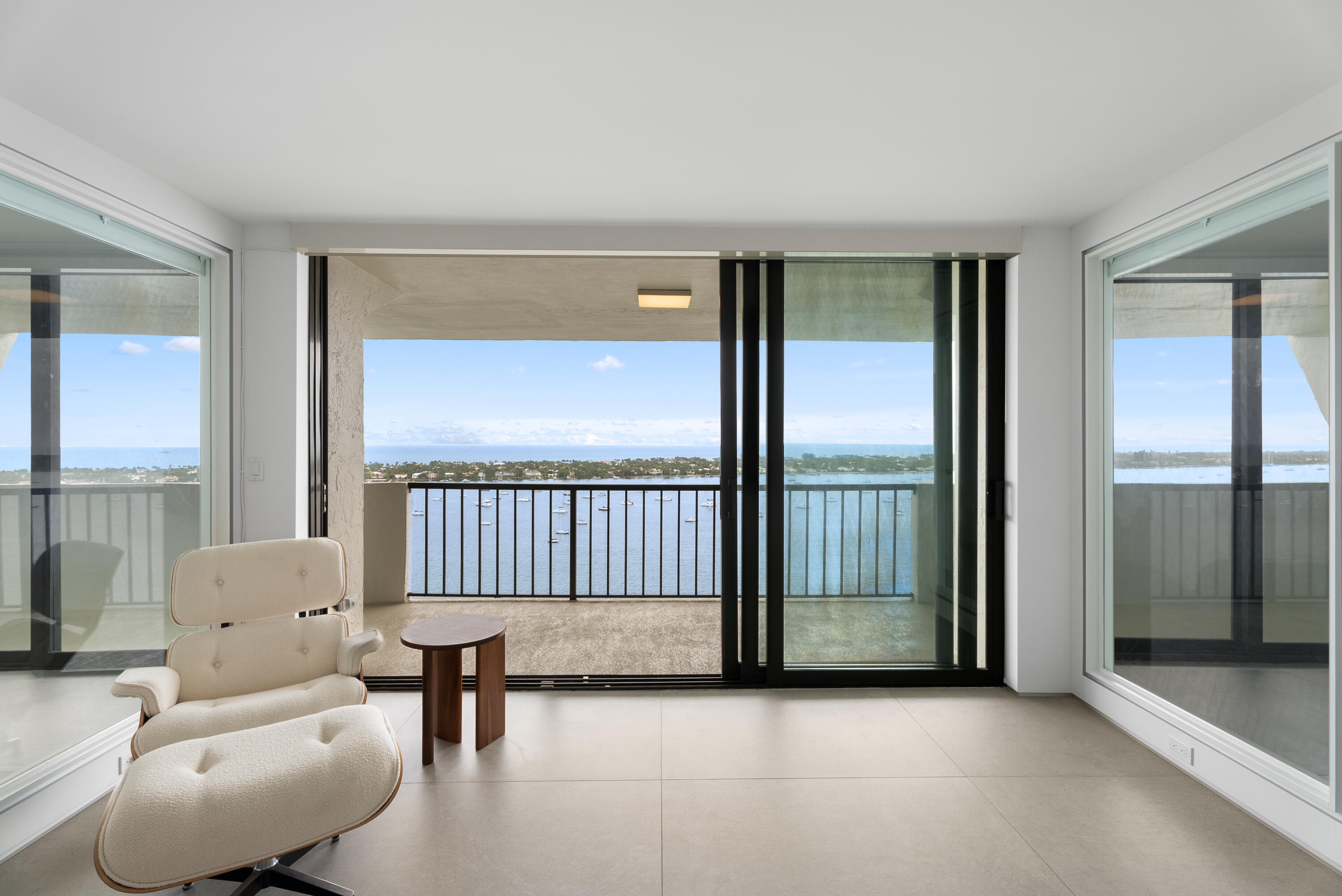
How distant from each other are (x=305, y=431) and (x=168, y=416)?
606 millimetres

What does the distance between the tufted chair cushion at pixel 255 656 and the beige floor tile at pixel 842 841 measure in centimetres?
148

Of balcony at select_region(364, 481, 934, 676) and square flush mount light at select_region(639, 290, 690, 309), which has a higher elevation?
square flush mount light at select_region(639, 290, 690, 309)

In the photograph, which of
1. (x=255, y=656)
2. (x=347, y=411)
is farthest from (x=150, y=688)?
(x=347, y=411)

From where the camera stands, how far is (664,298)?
4.54 meters

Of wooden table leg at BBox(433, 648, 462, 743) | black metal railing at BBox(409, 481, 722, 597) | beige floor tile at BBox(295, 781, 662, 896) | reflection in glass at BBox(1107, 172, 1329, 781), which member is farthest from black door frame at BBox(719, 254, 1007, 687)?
black metal railing at BBox(409, 481, 722, 597)

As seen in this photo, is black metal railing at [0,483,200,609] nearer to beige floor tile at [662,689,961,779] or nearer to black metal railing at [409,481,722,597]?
beige floor tile at [662,689,961,779]

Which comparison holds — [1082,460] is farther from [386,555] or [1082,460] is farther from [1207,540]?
[386,555]

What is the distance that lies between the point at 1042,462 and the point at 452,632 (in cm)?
310

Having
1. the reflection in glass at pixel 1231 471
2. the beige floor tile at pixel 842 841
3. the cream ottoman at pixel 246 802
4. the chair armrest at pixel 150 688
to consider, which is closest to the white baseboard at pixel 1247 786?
the reflection in glass at pixel 1231 471

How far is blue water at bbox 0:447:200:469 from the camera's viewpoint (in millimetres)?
2154

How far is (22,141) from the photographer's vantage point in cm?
215

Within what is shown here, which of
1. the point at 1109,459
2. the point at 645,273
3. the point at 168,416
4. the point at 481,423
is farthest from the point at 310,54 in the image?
the point at 481,423

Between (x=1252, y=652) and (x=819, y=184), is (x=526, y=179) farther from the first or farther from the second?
(x=1252, y=652)

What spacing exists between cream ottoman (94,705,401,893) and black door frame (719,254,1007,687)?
211 cm
